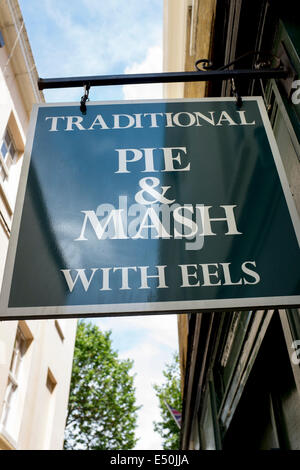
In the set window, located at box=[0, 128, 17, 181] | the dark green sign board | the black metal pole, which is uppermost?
window, located at box=[0, 128, 17, 181]

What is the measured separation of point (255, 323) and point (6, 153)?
620 cm

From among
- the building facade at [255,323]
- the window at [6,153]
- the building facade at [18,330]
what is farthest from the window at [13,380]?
the building facade at [255,323]

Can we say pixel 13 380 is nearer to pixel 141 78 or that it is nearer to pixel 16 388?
pixel 16 388

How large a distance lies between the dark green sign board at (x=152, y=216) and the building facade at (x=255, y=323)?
17.9 inches

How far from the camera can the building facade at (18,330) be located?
6746 millimetres

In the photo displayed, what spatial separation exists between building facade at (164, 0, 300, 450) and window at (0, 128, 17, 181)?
3.74 m

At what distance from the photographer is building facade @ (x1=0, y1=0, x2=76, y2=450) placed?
675 centimetres

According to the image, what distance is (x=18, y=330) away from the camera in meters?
8.02

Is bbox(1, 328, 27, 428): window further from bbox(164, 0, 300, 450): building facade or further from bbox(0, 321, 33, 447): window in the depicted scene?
bbox(164, 0, 300, 450): building facade

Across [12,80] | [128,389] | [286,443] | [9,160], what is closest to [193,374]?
[286,443]

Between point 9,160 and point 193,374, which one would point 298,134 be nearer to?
point 193,374

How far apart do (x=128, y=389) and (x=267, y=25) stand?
19830 millimetres

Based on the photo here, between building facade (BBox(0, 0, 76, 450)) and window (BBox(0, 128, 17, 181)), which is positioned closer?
building facade (BBox(0, 0, 76, 450))

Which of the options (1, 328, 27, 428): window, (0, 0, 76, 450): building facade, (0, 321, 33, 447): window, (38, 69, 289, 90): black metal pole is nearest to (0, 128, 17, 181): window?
(0, 0, 76, 450): building facade
